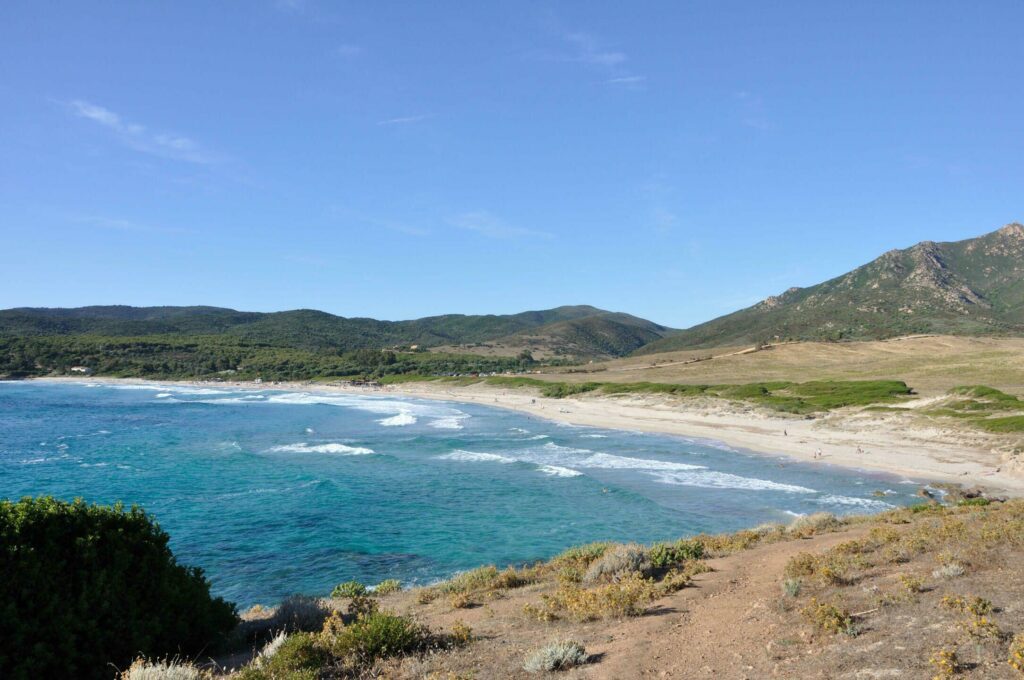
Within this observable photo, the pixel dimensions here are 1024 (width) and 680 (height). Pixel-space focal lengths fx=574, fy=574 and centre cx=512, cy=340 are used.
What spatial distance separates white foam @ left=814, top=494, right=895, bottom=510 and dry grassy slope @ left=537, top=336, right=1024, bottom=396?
39723mm

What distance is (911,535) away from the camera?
43.6 ft

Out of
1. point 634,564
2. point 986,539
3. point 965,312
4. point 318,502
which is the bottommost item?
point 318,502

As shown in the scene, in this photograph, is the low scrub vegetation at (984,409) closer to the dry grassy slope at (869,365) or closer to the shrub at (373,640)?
the dry grassy slope at (869,365)

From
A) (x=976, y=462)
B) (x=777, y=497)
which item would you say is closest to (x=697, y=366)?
(x=976, y=462)

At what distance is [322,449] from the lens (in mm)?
45219

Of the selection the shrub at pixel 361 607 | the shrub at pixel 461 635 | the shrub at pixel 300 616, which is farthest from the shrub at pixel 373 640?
the shrub at pixel 361 607

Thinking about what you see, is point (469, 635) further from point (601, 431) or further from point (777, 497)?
point (601, 431)

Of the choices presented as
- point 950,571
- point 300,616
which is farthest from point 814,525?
point 300,616

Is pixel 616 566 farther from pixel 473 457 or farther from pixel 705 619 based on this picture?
pixel 473 457

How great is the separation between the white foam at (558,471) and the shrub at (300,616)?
80.1ft

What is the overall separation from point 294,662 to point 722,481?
28.4 m

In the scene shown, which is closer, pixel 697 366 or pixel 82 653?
pixel 82 653

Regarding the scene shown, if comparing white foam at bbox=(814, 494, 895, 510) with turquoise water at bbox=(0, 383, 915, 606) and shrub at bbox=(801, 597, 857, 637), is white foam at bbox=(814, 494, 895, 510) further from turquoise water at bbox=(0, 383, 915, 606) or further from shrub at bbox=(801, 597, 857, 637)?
shrub at bbox=(801, 597, 857, 637)

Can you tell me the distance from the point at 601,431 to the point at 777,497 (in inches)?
1107
